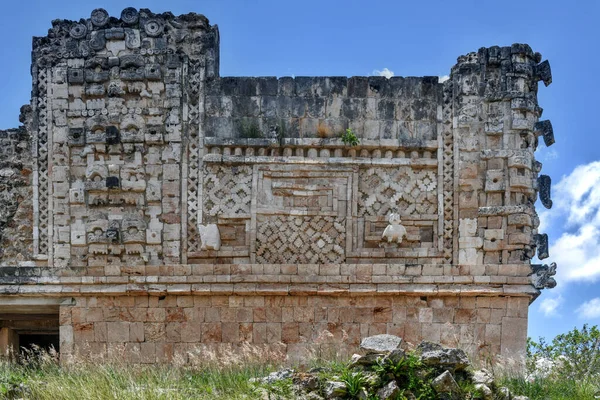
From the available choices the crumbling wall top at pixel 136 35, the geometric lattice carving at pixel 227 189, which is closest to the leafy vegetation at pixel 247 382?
the geometric lattice carving at pixel 227 189

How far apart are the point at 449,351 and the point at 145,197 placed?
18.6 ft

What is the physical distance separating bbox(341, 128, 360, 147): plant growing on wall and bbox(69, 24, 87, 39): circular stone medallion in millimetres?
4225

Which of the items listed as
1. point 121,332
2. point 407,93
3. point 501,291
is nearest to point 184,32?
point 407,93

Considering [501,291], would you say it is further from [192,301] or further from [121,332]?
[121,332]

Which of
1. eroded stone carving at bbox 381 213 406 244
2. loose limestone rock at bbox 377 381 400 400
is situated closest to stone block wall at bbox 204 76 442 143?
eroded stone carving at bbox 381 213 406 244

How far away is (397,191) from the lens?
13.4m

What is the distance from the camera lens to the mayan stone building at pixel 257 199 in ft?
42.7

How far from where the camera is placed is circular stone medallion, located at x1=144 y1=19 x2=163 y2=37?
45.1 ft

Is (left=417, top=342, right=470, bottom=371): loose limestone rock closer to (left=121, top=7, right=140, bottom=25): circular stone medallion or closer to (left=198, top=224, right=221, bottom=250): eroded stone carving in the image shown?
(left=198, top=224, right=221, bottom=250): eroded stone carving

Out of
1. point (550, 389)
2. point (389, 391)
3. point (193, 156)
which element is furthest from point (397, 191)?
point (389, 391)

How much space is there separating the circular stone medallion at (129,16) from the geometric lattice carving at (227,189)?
2.49 meters

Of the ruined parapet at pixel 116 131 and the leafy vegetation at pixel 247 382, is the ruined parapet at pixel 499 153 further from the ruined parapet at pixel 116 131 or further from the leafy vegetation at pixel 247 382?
the ruined parapet at pixel 116 131

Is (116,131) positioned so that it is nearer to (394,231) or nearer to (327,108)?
(327,108)

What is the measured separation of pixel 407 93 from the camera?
13570 millimetres
